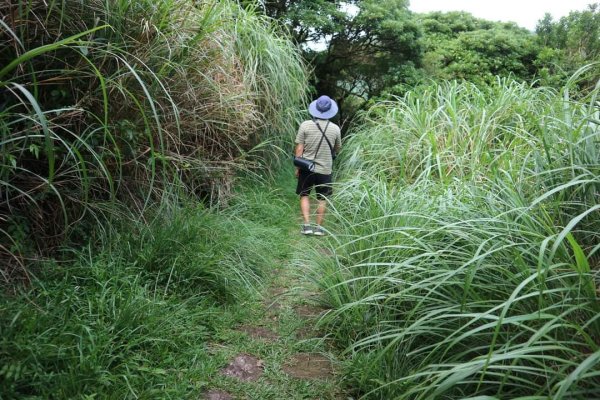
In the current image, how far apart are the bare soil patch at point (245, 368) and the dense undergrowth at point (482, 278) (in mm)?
452

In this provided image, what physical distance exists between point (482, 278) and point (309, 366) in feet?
3.05

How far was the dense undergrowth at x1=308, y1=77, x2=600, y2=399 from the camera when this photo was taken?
1292 millimetres

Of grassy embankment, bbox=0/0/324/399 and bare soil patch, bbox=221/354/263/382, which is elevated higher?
grassy embankment, bbox=0/0/324/399

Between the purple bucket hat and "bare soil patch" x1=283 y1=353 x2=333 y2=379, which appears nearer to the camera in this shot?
"bare soil patch" x1=283 y1=353 x2=333 y2=379

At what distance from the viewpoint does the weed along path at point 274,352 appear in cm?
180

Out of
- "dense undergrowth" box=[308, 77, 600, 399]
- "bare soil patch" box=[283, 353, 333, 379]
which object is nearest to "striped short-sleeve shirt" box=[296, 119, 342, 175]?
"dense undergrowth" box=[308, 77, 600, 399]

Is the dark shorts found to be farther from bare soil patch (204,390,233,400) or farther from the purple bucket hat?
bare soil patch (204,390,233,400)

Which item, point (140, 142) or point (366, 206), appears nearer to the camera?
point (140, 142)

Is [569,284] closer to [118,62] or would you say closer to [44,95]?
[118,62]

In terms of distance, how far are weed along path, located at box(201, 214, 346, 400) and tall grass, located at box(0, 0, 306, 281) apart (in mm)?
914

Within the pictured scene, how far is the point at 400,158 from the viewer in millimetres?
4102

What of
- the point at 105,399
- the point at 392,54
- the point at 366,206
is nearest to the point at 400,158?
the point at 366,206

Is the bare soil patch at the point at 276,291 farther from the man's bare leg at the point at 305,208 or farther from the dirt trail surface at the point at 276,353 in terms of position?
the man's bare leg at the point at 305,208

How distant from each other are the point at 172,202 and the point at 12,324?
1465 mm
